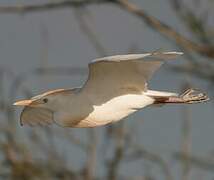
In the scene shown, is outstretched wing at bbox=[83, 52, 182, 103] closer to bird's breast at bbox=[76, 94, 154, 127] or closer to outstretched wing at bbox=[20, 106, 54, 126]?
bird's breast at bbox=[76, 94, 154, 127]

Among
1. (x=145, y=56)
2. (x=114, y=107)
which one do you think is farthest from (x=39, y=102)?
(x=145, y=56)

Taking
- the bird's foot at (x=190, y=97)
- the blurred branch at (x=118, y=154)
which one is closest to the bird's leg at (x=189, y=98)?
the bird's foot at (x=190, y=97)

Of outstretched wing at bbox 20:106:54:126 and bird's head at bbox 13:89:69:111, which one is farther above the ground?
bird's head at bbox 13:89:69:111

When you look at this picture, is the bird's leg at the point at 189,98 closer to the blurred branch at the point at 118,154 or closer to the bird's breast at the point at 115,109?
the bird's breast at the point at 115,109

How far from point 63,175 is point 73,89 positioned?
266 cm

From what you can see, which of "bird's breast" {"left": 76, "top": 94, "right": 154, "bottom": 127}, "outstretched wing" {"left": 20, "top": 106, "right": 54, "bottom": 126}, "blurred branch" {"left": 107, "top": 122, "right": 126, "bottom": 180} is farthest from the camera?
"blurred branch" {"left": 107, "top": 122, "right": 126, "bottom": 180}

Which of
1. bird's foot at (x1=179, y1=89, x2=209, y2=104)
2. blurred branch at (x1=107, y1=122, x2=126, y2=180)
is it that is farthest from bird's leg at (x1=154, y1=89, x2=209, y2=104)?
blurred branch at (x1=107, y1=122, x2=126, y2=180)

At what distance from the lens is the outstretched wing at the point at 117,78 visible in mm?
1843

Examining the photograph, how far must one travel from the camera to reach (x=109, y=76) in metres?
1.86

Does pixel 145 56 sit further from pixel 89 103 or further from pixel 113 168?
pixel 113 168

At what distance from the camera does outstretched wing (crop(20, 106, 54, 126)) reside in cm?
218

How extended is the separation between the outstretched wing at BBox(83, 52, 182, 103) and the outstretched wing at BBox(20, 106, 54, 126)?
12.9 inches

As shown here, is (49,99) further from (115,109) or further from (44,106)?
(115,109)

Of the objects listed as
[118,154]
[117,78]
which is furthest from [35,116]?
[118,154]
